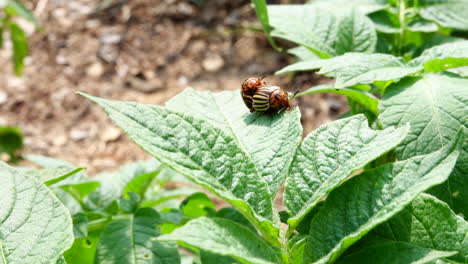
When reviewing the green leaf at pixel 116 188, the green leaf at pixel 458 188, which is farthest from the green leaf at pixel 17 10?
the green leaf at pixel 458 188

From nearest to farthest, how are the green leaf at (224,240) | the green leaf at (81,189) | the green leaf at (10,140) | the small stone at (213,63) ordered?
the green leaf at (224,240), the green leaf at (81,189), the green leaf at (10,140), the small stone at (213,63)

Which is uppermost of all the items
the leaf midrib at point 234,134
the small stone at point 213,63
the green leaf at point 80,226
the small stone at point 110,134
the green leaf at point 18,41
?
the leaf midrib at point 234,134

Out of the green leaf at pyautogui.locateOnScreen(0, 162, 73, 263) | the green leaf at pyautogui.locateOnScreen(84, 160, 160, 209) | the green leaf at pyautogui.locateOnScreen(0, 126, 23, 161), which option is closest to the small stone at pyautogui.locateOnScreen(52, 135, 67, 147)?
the green leaf at pyautogui.locateOnScreen(0, 126, 23, 161)

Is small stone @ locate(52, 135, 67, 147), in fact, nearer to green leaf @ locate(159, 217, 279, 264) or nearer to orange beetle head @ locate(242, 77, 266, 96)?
orange beetle head @ locate(242, 77, 266, 96)

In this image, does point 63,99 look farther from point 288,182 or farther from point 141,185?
point 288,182

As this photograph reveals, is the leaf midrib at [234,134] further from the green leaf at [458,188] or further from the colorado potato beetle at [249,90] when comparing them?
the green leaf at [458,188]

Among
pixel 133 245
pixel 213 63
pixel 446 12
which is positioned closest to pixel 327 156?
pixel 133 245

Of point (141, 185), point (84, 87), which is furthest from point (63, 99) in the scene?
point (141, 185)

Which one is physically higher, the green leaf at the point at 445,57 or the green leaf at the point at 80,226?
the green leaf at the point at 445,57
